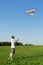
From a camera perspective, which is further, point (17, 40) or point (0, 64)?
point (17, 40)

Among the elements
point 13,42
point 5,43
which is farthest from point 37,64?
point 5,43

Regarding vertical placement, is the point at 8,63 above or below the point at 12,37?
below

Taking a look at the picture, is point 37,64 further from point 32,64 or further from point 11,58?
point 11,58

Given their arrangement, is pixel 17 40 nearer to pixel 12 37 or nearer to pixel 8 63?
pixel 12 37

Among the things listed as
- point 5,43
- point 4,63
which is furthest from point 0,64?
point 5,43

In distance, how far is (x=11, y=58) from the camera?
802 inches

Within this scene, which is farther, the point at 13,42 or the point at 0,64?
the point at 13,42

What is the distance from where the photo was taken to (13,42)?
2022 cm

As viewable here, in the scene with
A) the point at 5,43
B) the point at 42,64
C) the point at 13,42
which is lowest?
the point at 42,64

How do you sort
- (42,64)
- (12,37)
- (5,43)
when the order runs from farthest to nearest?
(5,43) < (12,37) < (42,64)

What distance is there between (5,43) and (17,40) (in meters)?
42.4

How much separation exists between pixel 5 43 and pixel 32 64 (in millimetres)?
44231

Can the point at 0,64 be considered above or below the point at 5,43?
below

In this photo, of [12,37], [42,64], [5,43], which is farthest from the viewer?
[5,43]
